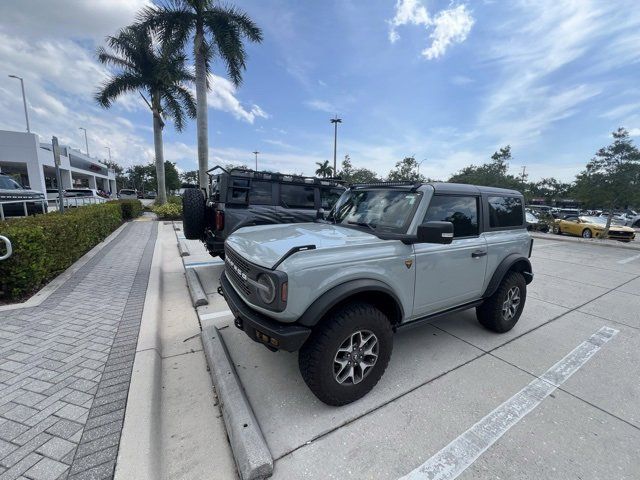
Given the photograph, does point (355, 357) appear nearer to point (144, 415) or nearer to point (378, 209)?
point (378, 209)

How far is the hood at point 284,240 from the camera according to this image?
2282mm

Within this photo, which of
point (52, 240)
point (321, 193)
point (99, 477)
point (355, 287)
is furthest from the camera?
point (321, 193)

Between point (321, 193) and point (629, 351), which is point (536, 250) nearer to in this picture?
point (629, 351)

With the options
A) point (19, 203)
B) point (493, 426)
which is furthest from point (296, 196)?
point (19, 203)

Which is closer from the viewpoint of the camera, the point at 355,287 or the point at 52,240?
the point at 355,287

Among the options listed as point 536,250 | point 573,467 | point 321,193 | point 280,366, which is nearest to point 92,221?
point 321,193

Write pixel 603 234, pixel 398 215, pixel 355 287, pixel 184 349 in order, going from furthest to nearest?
1. pixel 603 234
2. pixel 184 349
3. pixel 398 215
4. pixel 355 287

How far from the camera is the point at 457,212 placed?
3.15 meters

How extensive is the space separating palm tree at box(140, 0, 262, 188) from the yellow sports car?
757 inches

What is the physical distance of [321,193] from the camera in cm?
623

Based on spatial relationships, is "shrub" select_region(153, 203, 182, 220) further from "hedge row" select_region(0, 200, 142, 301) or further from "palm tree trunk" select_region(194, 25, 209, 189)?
"hedge row" select_region(0, 200, 142, 301)

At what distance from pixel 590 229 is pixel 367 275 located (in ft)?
63.8

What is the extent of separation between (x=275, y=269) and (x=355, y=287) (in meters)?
0.62

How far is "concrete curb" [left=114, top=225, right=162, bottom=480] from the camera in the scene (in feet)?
5.85
